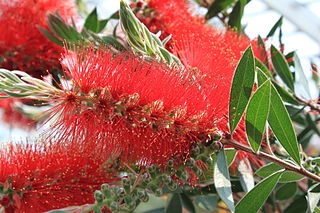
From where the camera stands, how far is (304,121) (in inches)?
61.9

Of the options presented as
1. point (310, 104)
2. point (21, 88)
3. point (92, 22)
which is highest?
point (92, 22)

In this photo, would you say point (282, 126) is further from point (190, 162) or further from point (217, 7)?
point (217, 7)

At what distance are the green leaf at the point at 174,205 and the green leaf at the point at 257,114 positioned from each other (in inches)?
16.7

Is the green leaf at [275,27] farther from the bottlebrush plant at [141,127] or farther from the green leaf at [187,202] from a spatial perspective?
the green leaf at [187,202]

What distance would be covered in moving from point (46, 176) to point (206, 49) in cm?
45

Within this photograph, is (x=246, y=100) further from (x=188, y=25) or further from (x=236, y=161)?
(x=188, y=25)

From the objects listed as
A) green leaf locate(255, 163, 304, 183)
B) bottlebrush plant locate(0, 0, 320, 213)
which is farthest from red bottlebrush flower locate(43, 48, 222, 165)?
green leaf locate(255, 163, 304, 183)

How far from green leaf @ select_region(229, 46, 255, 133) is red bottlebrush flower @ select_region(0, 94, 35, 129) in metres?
0.93

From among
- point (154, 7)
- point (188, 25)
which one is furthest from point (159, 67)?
point (154, 7)

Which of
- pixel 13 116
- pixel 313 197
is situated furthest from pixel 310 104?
pixel 13 116

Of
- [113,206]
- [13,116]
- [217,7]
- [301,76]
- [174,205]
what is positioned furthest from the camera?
[13,116]

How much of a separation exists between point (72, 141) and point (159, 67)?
0.23 m

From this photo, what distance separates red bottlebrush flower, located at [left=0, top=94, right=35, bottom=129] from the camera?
1.57 meters

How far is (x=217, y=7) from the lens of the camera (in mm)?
1483
